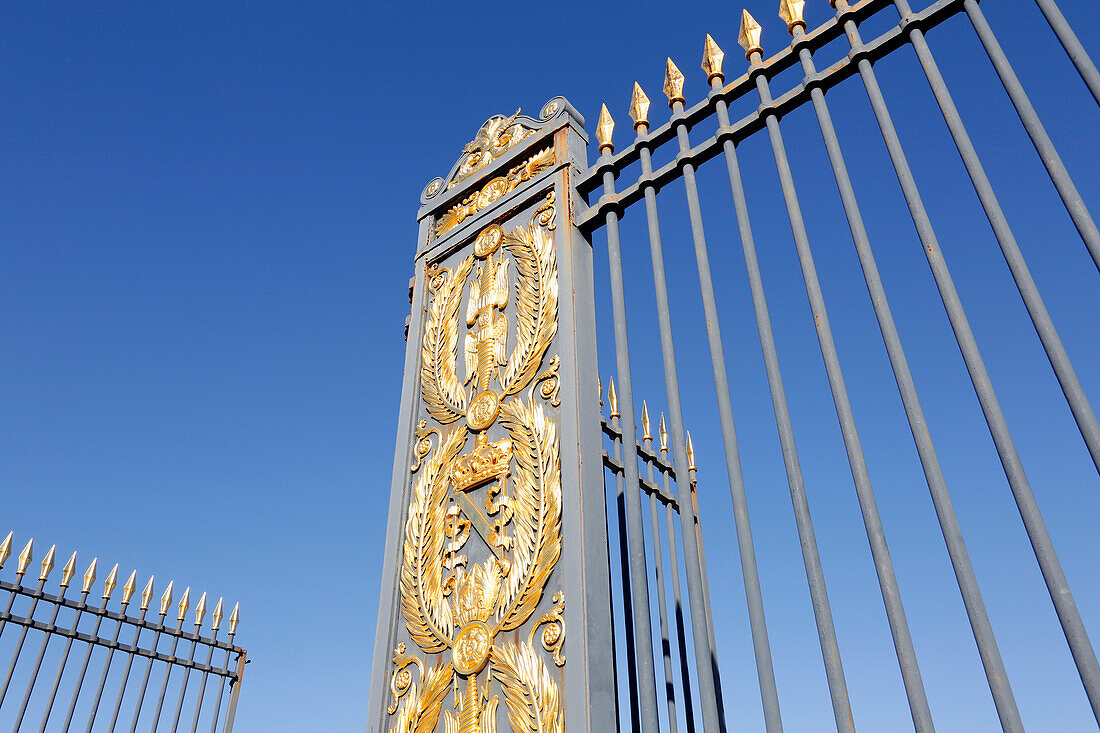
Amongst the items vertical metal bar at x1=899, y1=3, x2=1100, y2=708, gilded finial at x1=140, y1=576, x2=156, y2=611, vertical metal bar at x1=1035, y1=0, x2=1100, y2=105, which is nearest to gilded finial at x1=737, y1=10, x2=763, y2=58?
vertical metal bar at x1=899, y1=3, x2=1100, y2=708

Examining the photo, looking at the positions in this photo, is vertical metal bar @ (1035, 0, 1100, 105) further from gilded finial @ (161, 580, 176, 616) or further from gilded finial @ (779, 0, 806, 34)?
gilded finial @ (161, 580, 176, 616)

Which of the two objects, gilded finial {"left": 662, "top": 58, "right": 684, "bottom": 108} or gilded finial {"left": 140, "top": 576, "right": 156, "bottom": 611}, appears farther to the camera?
gilded finial {"left": 140, "top": 576, "right": 156, "bottom": 611}

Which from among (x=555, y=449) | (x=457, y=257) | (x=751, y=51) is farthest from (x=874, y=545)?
(x=457, y=257)

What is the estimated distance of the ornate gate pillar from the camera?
285 centimetres

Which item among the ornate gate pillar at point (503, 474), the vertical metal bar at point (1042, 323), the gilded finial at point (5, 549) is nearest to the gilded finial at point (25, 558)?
the gilded finial at point (5, 549)

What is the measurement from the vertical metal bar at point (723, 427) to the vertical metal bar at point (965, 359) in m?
0.54

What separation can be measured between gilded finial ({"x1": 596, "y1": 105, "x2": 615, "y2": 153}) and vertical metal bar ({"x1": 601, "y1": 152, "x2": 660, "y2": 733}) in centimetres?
9

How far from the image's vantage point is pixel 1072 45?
7.67 ft

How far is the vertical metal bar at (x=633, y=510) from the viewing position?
255cm

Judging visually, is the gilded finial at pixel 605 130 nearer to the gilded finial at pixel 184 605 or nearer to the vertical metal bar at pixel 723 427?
the vertical metal bar at pixel 723 427

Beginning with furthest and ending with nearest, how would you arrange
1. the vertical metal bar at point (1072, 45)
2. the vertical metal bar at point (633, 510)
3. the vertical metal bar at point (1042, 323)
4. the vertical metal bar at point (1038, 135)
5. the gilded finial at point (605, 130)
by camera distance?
1. the gilded finial at point (605, 130)
2. the vertical metal bar at point (633, 510)
3. the vertical metal bar at point (1072, 45)
4. the vertical metal bar at point (1038, 135)
5. the vertical metal bar at point (1042, 323)

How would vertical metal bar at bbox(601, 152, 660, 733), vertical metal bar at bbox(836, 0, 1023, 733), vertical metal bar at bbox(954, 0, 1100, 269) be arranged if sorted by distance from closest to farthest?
vertical metal bar at bbox(836, 0, 1023, 733), vertical metal bar at bbox(954, 0, 1100, 269), vertical metal bar at bbox(601, 152, 660, 733)

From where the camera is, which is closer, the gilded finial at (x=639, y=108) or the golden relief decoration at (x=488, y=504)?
the golden relief decoration at (x=488, y=504)

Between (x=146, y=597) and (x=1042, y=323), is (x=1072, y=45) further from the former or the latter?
(x=146, y=597)
